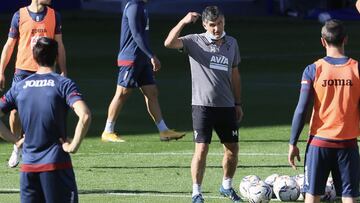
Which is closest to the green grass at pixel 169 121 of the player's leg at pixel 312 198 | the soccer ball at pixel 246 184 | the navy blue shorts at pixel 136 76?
the soccer ball at pixel 246 184

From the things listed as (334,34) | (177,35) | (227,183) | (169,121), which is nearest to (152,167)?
(227,183)

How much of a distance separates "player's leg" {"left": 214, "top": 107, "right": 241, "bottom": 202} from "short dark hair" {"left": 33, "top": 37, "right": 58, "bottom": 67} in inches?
141

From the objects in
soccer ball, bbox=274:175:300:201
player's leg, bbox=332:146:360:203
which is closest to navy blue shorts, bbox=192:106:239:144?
soccer ball, bbox=274:175:300:201

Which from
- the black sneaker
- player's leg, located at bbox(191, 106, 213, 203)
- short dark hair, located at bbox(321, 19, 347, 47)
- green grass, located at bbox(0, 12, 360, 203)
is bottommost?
green grass, located at bbox(0, 12, 360, 203)

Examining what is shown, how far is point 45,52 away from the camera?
921 cm

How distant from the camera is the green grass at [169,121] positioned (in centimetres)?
1383

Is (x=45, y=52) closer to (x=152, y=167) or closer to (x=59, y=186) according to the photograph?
(x=59, y=186)

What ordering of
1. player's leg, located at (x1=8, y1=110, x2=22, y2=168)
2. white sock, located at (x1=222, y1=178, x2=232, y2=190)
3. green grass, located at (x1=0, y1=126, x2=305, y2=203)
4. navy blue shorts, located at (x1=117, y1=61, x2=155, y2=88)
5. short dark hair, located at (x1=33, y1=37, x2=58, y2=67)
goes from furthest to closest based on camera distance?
navy blue shorts, located at (x1=117, y1=61, x2=155, y2=88), player's leg, located at (x1=8, y1=110, x2=22, y2=168), green grass, located at (x1=0, y1=126, x2=305, y2=203), white sock, located at (x1=222, y1=178, x2=232, y2=190), short dark hair, located at (x1=33, y1=37, x2=58, y2=67)

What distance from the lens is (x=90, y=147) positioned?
56.3 feet

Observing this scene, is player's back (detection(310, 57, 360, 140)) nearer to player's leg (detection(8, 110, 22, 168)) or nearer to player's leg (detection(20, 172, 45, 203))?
player's leg (detection(20, 172, 45, 203))

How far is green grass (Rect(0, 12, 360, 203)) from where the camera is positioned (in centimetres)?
1383

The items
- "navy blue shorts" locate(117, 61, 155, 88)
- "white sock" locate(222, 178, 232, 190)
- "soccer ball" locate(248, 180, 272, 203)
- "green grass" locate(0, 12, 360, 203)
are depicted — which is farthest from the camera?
"navy blue shorts" locate(117, 61, 155, 88)

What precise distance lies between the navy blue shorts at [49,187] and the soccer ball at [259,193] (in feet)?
11.4

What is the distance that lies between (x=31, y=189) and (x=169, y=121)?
35.7 feet
